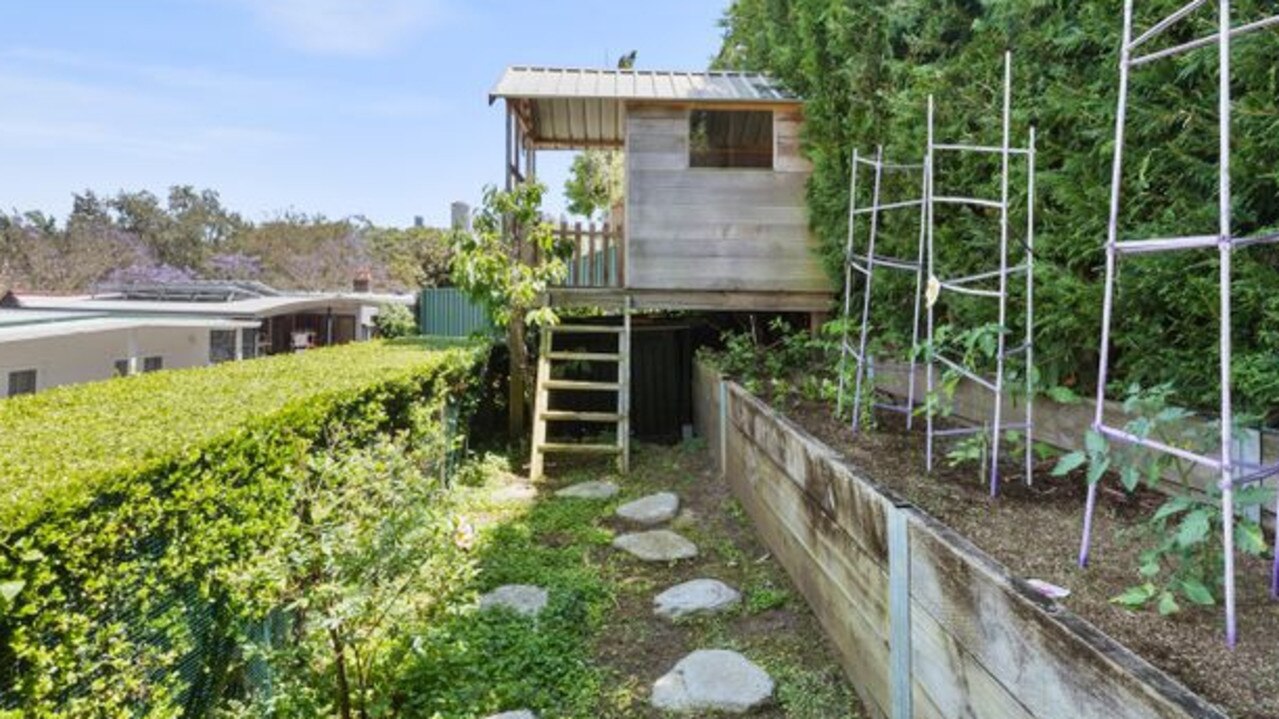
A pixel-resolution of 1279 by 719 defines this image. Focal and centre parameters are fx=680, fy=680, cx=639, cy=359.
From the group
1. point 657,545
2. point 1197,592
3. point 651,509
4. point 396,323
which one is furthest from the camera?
point 396,323

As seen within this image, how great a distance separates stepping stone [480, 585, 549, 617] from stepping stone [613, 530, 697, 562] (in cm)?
77

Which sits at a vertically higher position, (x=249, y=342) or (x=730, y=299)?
(x=730, y=299)

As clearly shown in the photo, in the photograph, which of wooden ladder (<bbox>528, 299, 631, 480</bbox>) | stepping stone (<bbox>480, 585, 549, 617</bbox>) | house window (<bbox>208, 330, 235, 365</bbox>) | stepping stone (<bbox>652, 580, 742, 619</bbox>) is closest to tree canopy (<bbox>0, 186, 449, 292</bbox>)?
house window (<bbox>208, 330, 235, 365</bbox>)

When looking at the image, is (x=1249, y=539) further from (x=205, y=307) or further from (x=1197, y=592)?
(x=205, y=307)

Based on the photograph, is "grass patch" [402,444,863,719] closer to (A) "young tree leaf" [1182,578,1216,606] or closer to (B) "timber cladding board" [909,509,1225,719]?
(B) "timber cladding board" [909,509,1225,719]

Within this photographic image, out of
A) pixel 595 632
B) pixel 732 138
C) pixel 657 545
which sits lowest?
pixel 595 632

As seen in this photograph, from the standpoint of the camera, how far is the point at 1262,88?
2.21 meters

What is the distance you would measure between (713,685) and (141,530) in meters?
2.02

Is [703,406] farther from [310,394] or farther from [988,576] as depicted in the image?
[988,576]

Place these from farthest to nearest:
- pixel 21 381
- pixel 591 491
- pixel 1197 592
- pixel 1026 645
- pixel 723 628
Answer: pixel 21 381
pixel 591 491
pixel 723 628
pixel 1197 592
pixel 1026 645

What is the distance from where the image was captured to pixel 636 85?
6461 mm

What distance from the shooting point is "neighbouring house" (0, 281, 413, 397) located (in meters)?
6.92

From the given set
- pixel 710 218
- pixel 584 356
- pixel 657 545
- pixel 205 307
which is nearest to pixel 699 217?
pixel 710 218

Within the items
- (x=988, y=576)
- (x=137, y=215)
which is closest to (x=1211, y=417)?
(x=988, y=576)
